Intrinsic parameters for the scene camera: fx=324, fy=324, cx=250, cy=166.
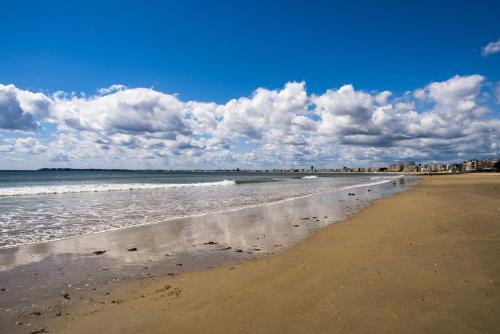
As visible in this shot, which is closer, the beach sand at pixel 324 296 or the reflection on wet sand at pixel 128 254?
the beach sand at pixel 324 296

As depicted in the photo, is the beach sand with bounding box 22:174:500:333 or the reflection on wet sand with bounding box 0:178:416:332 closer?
the beach sand with bounding box 22:174:500:333

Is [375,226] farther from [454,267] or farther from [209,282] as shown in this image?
[209,282]

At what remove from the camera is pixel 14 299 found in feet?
19.4

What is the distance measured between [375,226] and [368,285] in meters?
7.05

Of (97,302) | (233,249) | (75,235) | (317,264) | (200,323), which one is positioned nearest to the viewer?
(200,323)

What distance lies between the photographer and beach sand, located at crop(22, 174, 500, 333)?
15.1 ft

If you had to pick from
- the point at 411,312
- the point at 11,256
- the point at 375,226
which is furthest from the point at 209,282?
the point at 375,226

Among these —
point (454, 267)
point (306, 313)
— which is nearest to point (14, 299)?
point (306, 313)

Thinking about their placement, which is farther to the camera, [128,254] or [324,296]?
[128,254]

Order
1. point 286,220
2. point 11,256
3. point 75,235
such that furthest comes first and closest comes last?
1. point 286,220
2. point 75,235
3. point 11,256

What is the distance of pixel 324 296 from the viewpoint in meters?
5.55

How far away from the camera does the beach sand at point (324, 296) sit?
461 cm

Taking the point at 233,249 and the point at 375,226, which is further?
the point at 375,226

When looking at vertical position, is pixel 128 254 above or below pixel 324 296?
below
